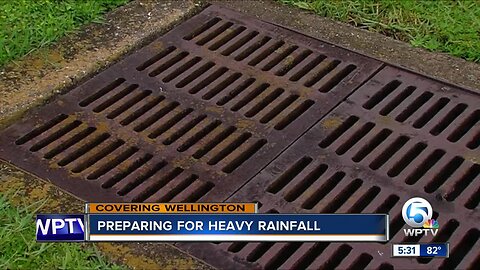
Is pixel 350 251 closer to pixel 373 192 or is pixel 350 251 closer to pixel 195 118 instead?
pixel 373 192

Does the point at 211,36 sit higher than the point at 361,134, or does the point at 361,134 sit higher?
the point at 211,36

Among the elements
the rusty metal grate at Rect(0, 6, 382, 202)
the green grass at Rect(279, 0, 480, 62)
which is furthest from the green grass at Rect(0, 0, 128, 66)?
the green grass at Rect(279, 0, 480, 62)

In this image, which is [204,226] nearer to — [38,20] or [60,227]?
[60,227]

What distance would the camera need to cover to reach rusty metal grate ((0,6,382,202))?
6.81 ft

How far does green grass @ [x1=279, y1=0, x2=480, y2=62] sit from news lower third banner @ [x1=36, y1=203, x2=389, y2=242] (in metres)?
0.85

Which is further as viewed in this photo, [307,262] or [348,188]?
[348,188]

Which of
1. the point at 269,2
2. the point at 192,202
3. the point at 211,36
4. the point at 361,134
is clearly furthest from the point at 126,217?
the point at 269,2

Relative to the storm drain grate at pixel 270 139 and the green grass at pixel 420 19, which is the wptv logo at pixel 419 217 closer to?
the storm drain grate at pixel 270 139

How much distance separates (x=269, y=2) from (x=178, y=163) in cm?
89

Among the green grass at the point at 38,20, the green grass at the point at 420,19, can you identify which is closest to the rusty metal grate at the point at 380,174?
the green grass at the point at 420,19

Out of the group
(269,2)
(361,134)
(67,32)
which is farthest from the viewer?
(269,2)

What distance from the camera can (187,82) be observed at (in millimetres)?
2418

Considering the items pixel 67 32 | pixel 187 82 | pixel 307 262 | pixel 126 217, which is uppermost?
pixel 67 32

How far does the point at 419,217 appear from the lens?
1947mm
